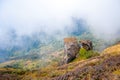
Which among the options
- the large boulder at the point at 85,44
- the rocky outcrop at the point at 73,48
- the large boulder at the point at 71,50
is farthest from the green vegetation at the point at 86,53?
the large boulder at the point at 71,50

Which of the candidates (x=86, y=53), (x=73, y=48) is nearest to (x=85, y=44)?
(x=73, y=48)

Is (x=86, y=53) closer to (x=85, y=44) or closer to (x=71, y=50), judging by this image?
(x=85, y=44)

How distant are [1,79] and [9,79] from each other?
3418 mm

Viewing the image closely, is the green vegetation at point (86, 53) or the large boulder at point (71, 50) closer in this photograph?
the green vegetation at point (86, 53)

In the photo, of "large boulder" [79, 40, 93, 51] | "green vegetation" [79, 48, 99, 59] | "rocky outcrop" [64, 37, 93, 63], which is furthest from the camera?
"large boulder" [79, 40, 93, 51]

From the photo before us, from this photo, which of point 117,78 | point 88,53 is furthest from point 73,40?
point 117,78

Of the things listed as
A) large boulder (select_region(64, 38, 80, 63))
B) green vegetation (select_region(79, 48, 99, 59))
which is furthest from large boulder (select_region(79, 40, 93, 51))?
green vegetation (select_region(79, 48, 99, 59))

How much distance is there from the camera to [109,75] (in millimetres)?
57094

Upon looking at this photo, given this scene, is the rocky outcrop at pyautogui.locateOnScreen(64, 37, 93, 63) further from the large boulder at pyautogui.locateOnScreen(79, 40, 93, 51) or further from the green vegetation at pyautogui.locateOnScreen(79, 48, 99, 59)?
the green vegetation at pyautogui.locateOnScreen(79, 48, 99, 59)

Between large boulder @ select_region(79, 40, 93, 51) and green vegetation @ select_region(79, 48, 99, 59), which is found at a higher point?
large boulder @ select_region(79, 40, 93, 51)

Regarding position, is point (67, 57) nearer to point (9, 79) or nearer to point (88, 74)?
point (9, 79)

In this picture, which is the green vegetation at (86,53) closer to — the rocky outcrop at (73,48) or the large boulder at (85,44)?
the large boulder at (85,44)

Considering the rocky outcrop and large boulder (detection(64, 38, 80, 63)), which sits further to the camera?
the rocky outcrop

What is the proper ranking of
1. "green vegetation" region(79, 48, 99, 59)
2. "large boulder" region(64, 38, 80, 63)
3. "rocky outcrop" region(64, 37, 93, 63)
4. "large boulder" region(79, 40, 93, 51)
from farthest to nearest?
"large boulder" region(79, 40, 93, 51) < "rocky outcrop" region(64, 37, 93, 63) < "large boulder" region(64, 38, 80, 63) < "green vegetation" region(79, 48, 99, 59)
